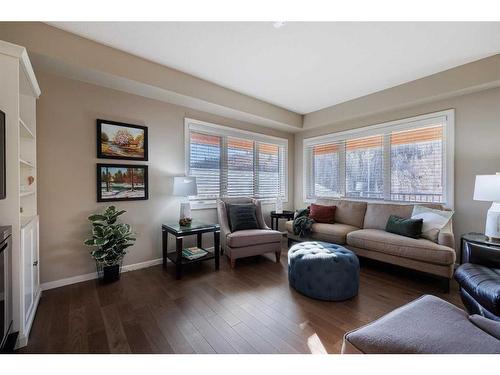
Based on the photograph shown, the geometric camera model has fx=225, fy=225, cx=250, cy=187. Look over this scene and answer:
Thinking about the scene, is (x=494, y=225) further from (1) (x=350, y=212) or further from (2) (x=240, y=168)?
(2) (x=240, y=168)

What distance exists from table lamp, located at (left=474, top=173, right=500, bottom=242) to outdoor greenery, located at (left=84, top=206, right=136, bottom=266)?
3965mm

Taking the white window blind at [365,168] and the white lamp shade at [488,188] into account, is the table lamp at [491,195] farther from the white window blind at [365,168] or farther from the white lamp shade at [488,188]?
the white window blind at [365,168]

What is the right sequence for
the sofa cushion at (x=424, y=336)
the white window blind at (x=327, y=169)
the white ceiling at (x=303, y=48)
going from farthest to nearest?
the white window blind at (x=327, y=169), the white ceiling at (x=303, y=48), the sofa cushion at (x=424, y=336)

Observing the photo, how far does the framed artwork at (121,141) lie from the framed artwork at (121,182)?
137 millimetres

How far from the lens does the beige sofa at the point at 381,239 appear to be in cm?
251

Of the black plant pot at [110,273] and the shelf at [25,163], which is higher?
the shelf at [25,163]

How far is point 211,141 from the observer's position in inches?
153

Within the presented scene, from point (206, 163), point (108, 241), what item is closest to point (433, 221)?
point (206, 163)

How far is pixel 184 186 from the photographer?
3.14m

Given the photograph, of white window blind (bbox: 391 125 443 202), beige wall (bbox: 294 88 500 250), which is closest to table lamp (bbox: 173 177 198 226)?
white window blind (bbox: 391 125 443 202)

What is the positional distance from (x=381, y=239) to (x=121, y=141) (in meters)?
3.62

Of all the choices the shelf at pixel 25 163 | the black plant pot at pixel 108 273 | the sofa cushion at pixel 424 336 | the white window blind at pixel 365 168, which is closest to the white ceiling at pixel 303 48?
the white window blind at pixel 365 168

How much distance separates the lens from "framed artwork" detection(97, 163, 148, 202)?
2.79m

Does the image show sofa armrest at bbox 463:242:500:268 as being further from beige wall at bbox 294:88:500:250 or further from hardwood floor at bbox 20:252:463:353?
beige wall at bbox 294:88:500:250
